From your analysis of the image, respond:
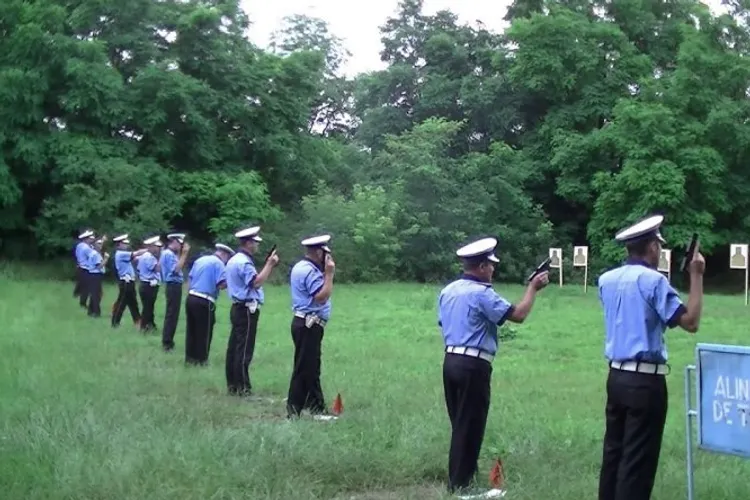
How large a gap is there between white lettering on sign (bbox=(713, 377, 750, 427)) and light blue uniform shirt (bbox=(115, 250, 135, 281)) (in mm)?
15325

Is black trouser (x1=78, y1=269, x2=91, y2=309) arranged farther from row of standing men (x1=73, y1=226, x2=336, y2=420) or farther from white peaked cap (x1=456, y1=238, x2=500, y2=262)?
white peaked cap (x1=456, y1=238, x2=500, y2=262)

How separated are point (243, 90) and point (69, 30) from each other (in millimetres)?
6926

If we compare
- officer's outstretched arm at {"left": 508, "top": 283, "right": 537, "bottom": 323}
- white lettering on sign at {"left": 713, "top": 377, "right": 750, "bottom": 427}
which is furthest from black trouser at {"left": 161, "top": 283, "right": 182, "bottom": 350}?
white lettering on sign at {"left": 713, "top": 377, "right": 750, "bottom": 427}

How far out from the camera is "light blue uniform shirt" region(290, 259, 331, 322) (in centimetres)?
988

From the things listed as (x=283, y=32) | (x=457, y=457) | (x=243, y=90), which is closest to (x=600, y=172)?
(x=243, y=90)

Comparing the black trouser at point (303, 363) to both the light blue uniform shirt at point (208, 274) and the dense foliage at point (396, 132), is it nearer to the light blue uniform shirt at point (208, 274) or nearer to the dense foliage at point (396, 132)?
the light blue uniform shirt at point (208, 274)

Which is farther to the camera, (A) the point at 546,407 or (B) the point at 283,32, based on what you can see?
(B) the point at 283,32

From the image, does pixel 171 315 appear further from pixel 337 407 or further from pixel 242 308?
pixel 337 407

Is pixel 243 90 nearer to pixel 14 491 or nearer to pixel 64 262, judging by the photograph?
pixel 64 262

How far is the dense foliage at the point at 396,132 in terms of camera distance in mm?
34969

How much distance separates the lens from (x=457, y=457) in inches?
280

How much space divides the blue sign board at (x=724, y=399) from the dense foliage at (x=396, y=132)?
28160 millimetres

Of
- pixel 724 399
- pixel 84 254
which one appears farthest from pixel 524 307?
pixel 84 254

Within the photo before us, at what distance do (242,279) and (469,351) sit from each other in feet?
16.3
